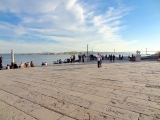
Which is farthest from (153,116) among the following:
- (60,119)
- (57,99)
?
(57,99)

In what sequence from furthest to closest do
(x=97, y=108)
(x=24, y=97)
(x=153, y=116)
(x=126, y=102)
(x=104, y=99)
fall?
(x=24, y=97) < (x=104, y=99) < (x=126, y=102) < (x=97, y=108) < (x=153, y=116)

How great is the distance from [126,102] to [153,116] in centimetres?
73

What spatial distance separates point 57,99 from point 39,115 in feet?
2.78

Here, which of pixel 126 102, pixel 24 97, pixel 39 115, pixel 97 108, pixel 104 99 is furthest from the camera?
pixel 24 97

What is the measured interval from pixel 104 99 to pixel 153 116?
1208 millimetres

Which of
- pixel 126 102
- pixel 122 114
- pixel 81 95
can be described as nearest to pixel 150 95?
pixel 126 102

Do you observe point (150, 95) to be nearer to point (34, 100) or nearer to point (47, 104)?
point (47, 104)

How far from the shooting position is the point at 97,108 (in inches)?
109

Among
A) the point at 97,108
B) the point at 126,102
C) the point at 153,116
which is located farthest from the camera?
the point at 126,102

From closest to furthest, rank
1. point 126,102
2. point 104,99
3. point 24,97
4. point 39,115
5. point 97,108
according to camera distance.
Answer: point 39,115 < point 97,108 < point 126,102 < point 104,99 < point 24,97

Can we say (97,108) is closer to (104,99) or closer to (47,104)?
(104,99)

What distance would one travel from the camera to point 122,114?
2.45 meters

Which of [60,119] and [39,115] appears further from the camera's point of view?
[39,115]

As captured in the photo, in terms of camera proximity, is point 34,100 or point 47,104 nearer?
point 47,104
